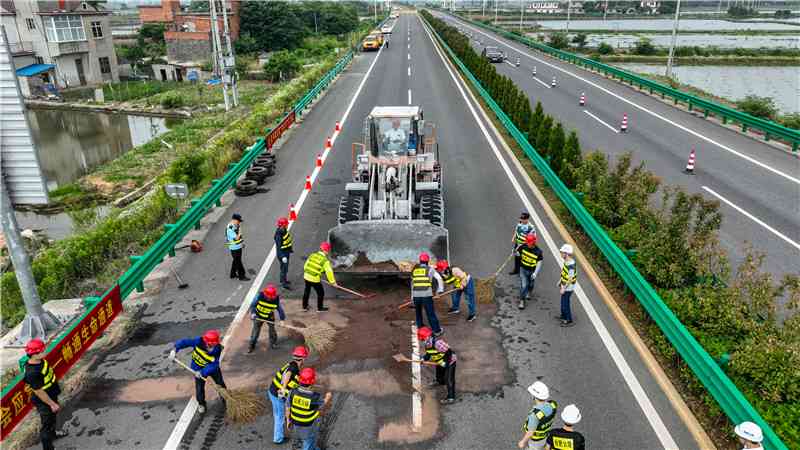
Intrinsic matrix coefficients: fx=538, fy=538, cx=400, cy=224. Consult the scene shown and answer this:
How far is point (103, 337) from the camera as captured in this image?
9.78 metres

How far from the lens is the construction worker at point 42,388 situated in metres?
7.19

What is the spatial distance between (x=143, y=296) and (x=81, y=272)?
8.76 feet

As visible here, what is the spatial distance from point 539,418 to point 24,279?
8.68 meters

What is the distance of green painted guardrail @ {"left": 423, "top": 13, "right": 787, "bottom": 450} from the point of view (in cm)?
682

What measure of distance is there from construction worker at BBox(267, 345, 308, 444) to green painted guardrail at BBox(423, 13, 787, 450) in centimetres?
566

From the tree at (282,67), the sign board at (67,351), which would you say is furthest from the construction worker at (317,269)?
the tree at (282,67)

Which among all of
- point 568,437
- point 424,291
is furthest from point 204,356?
point 568,437

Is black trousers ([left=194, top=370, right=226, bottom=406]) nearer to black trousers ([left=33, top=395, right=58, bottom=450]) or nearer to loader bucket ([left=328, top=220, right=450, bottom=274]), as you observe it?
black trousers ([left=33, top=395, right=58, bottom=450])

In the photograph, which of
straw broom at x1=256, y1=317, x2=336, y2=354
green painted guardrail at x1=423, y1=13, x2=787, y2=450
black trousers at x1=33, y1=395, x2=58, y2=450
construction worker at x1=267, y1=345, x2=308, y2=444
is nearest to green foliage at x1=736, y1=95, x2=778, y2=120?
green painted guardrail at x1=423, y1=13, x2=787, y2=450

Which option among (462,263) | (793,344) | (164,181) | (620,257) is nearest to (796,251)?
(620,257)

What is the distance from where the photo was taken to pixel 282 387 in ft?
23.5

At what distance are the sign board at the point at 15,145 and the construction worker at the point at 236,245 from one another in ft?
11.6

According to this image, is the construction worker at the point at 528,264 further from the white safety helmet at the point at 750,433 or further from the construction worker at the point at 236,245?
the construction worker at the point at 236,245

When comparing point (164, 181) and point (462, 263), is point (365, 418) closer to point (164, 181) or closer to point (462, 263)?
point (462, 263)
